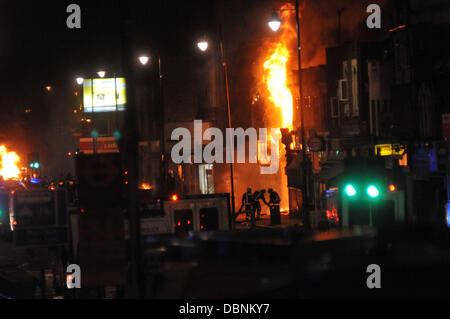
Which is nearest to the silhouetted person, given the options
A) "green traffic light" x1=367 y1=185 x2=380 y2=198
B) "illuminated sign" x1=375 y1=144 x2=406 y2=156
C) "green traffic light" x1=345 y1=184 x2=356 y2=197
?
"illuminated sign" x1=375 y1=144 x2=406 y2=156

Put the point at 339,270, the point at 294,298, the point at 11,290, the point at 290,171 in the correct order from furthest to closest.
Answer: the point at 290,171 < the point at 11,290 < the point at 339,270 < the point at 294,298

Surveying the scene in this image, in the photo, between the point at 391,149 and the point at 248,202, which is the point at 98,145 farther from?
the point at 391,149

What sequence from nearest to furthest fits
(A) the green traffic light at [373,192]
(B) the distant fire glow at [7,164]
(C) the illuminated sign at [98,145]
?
(A) the green traffic light at [373,192] < (C) the illuminated sign at [98,145] < (B) the distant fire glow at [7,164]

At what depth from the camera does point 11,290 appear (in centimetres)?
1903

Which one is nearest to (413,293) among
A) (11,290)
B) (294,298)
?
→ (294,298)

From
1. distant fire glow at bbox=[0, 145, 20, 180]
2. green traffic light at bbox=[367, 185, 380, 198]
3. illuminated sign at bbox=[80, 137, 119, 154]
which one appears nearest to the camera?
green traffic light at bbox=[367, 185, 380, 198]

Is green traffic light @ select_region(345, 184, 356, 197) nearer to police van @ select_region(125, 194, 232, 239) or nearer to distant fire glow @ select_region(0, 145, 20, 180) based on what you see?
police van @ select_region(125, 194, 232, 239)

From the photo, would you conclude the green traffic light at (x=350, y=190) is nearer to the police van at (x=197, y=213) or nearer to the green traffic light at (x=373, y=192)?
the green traffic light at (x=373, y=192)

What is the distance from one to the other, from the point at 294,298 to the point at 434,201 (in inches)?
877

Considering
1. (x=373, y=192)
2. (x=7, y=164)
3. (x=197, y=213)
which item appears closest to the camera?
(x=373, y=192)

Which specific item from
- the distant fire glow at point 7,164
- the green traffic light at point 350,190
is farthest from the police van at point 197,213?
the distant fire glow at point 7,164

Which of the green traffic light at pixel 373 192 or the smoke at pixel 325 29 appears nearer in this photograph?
the green traffic light at pixel 373 192

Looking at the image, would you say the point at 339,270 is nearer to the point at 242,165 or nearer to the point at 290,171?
the point at 290,171

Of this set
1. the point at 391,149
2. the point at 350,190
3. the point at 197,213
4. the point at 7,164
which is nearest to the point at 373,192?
the point at 350,190
